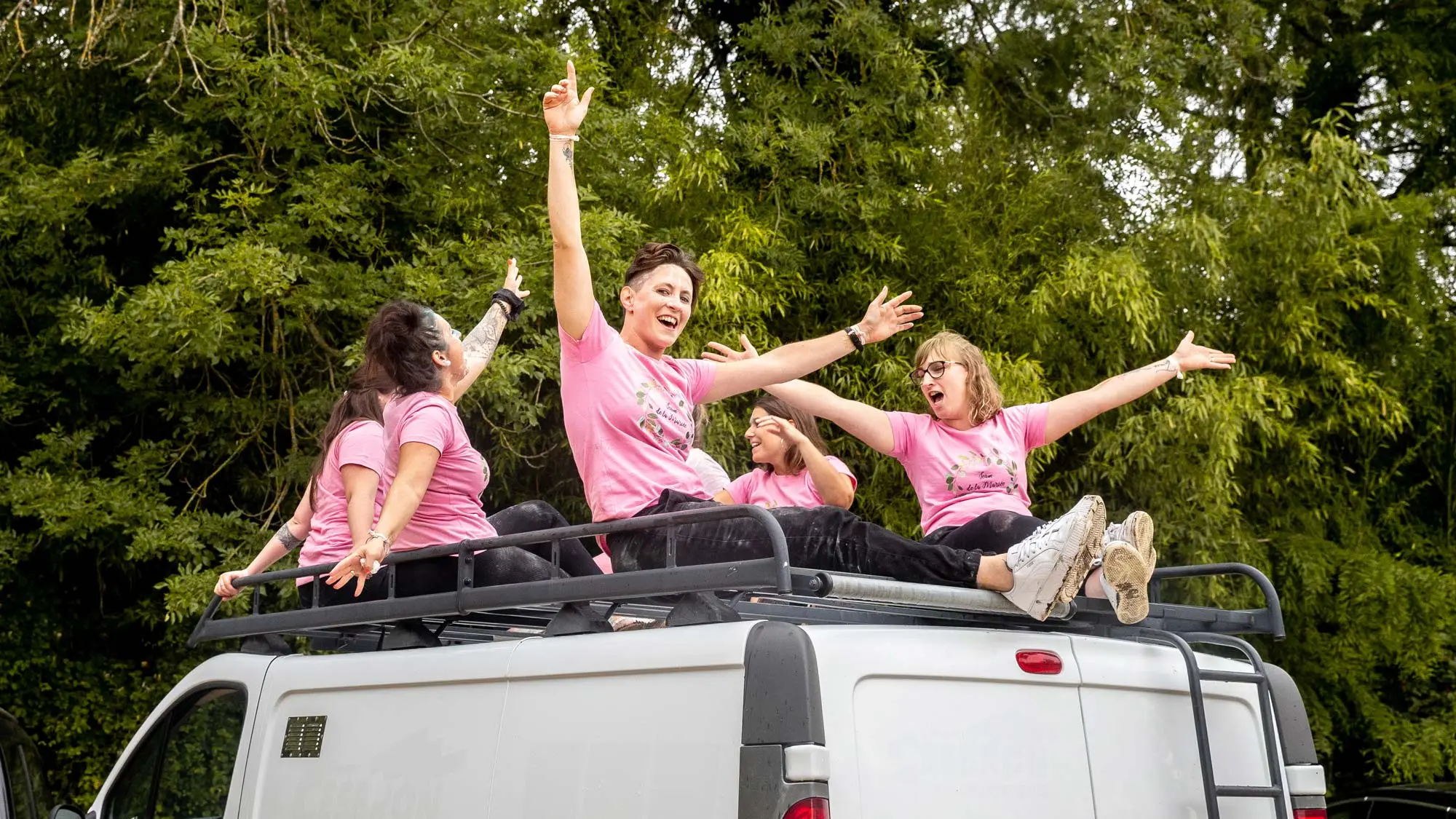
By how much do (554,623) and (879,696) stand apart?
82 cm

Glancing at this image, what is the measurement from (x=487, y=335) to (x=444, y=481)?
1.30m

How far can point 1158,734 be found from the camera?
335cm

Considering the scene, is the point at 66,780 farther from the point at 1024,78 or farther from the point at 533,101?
the point at 1024,78

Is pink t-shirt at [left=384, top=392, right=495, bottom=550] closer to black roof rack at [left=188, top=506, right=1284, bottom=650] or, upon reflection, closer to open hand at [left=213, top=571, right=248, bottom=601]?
black roof rack at [left=188, top=506, right=1284, bottom=650]

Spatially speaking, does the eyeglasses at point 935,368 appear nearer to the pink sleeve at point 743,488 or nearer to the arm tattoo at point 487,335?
the pink sleeve at point 743,488

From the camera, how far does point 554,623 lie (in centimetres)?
326

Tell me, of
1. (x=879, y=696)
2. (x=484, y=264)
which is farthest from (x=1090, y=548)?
(x=484, y=264)

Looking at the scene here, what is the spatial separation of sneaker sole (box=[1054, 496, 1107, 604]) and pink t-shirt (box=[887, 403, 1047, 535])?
3.35ft

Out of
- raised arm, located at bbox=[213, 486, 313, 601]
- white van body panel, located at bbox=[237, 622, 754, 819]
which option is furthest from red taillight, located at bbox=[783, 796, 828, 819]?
raised arm, located at bbox=[213, 486, 313, 601]

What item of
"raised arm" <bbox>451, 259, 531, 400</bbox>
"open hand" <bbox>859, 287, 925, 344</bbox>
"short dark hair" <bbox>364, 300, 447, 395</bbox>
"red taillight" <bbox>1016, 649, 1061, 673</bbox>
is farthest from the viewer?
"raised arm" <bbox>451, 259, 531, 400</bbox>

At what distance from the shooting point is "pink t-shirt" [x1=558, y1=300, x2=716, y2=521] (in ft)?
12.5

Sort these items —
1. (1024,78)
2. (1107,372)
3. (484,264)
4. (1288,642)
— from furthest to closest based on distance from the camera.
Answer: (1024,78), (1288,642), (1107,372), (484,264)

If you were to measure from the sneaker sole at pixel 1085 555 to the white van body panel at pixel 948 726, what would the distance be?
0.42ft

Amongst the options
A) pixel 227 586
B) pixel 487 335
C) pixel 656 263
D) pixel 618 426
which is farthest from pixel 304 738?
pixel 487 335
